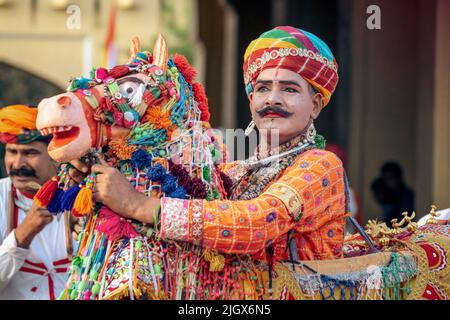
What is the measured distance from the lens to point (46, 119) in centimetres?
425

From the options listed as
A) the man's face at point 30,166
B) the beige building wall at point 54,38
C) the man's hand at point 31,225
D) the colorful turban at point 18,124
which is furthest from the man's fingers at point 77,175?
the beige building wall at point 54,38

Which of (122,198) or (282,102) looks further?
(282,102)

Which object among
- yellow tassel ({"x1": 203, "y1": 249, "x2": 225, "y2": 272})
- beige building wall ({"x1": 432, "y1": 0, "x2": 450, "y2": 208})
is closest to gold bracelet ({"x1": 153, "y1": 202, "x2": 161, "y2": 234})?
yellow tassel ({"x1": 203, "y1": 249, "x2": 225, "y2": 272})

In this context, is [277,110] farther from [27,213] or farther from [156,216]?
[27,213]

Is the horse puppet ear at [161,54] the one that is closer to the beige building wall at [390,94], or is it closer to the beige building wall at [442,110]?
the beige building wall at [442,110]

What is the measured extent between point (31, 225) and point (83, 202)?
1.52m

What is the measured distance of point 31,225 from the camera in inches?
227

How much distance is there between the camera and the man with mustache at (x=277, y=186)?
4277 millimetres

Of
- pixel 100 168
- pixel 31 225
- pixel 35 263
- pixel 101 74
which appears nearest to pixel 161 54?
pixel 101 74

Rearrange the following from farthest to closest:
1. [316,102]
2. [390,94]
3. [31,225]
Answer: [390,94], [31,225], [316,102]

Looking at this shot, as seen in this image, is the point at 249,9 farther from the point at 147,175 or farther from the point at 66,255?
the point at 147,175

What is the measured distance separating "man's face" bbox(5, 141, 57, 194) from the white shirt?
96 mm

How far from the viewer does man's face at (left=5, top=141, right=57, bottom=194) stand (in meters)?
6.12
